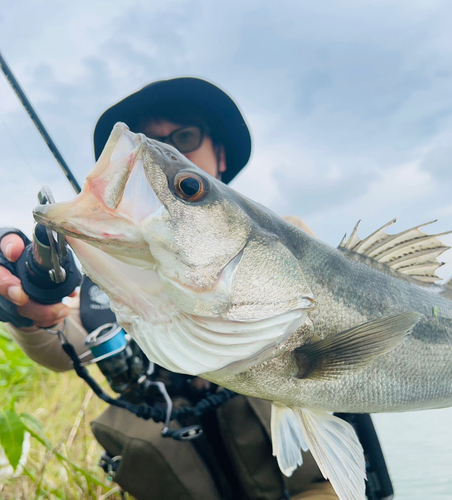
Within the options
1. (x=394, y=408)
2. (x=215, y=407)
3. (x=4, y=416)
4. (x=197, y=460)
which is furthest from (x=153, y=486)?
(x=394, y=408)

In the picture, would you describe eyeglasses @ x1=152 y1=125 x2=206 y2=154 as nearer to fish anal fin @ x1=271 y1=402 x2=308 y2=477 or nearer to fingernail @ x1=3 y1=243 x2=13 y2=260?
fingernail @ x1=3 y1=243 x2=13 y2=260

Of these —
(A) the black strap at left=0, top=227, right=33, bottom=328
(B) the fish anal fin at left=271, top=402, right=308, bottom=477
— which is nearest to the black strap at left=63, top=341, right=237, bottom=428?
(A) the black strap at left=0, top=227, right=33, bottom=328

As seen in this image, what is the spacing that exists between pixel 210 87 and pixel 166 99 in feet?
0.98

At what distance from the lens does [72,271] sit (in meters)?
1.35

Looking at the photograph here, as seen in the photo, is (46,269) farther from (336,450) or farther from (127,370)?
(336,450)

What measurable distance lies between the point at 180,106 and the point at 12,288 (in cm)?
159

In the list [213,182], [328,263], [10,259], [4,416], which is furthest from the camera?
[4,416]

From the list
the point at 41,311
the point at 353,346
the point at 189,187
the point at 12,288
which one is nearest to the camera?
the point at 189,187

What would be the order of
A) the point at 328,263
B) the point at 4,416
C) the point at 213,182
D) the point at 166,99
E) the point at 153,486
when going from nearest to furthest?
the point at 213,182
the point at 328,263
the point at 4,416
the point at 153,486
the point at 166,99

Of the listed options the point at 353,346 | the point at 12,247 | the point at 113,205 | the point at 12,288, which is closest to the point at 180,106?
the point at 12,247

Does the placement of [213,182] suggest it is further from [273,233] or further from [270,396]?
[270,396]

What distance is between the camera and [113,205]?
0.83 m

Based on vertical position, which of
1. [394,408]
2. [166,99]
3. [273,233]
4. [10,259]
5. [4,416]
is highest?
[166,99]

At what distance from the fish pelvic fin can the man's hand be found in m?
0.92
